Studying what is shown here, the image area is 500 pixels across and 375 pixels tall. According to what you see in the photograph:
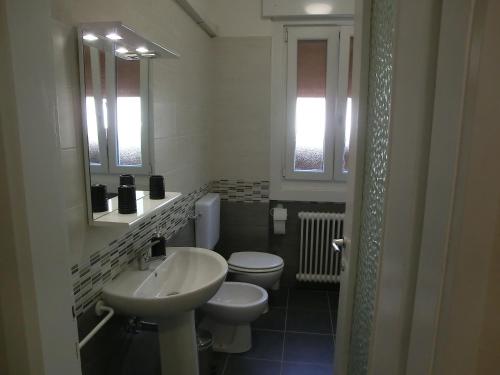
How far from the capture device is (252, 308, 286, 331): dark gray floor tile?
2740 mm

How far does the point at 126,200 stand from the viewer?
4.92 feet

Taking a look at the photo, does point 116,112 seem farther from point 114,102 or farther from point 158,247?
point 158,247

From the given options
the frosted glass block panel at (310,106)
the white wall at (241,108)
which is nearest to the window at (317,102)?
the frosted glass block panel at (310,106)

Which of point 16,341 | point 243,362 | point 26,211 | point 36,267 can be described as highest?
point 26,211

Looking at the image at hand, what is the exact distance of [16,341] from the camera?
776 millimetres

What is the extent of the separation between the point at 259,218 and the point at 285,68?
49.4 inches

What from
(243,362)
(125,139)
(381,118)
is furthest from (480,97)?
(243,362)

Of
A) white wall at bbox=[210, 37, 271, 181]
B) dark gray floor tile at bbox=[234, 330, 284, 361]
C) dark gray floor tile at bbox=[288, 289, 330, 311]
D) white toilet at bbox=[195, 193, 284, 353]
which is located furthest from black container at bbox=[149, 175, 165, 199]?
dark gray floor tile at bbox=[288, 289, 330, 311]

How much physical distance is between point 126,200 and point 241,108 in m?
1.78

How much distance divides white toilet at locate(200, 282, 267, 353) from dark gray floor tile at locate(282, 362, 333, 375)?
298 mm

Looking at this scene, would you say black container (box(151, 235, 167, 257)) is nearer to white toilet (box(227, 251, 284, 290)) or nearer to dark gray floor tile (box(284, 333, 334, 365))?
white toilet (box(227, 251, 284, 290))

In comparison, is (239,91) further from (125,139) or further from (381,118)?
(381,118)

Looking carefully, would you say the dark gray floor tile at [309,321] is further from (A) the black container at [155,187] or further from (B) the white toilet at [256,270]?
(A) the black container at [155,187]

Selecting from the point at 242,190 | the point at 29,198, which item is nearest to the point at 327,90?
the point at 242,190
